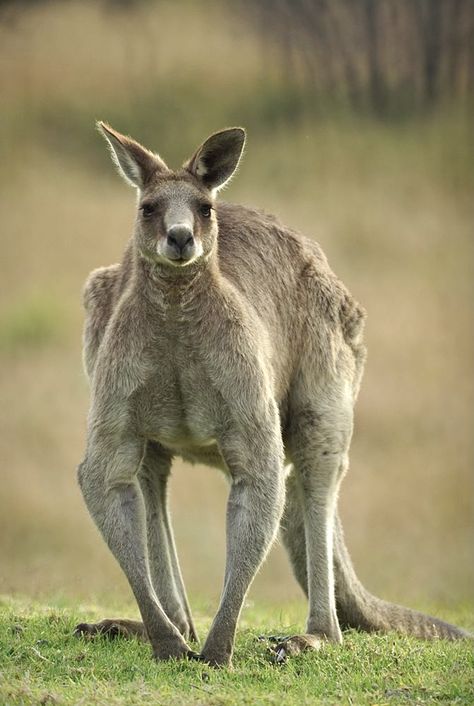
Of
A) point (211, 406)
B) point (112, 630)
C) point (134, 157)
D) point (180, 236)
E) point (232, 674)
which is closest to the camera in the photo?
point (232, 674)

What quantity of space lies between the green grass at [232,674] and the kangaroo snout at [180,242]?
71.2 inches

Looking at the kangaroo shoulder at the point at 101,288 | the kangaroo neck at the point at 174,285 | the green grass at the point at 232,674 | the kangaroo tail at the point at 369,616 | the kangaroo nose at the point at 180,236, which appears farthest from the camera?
the kangaroo tail at the point at 369,616

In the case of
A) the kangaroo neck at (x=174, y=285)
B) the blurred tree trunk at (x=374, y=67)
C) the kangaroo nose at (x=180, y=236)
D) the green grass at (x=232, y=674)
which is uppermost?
the blurred tree trunk at (x=374, y=67)

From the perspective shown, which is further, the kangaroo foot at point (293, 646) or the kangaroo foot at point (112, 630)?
the kangaroo foot at point (112, 630)

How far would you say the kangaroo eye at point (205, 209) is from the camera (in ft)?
21.8

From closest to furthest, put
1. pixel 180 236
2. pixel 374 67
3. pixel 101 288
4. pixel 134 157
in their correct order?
pixel 180 236
pixel 134 157
pixel 101 288
pixel 374 67

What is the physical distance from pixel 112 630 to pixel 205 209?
209 cm

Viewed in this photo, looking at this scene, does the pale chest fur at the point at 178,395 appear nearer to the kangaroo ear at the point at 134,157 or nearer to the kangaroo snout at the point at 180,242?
the kangaroo snout at the point at 180,242

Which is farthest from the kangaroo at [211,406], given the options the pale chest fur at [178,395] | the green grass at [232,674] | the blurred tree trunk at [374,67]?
the blurred tree trunk at [374,67]

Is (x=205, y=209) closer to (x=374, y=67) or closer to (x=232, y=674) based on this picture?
(x=232, y=674)

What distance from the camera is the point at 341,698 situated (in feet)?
19.1

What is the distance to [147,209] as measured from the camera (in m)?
6.61

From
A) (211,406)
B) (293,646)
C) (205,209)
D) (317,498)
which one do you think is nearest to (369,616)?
(317,498)

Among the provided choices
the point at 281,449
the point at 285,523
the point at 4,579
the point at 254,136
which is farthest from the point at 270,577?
the point at 254,136
